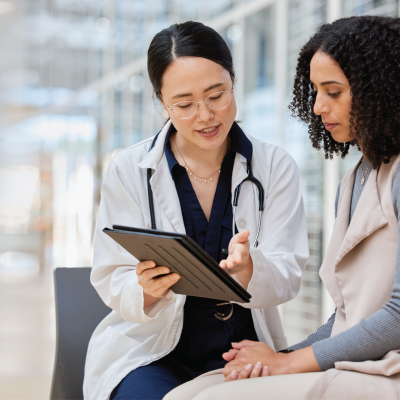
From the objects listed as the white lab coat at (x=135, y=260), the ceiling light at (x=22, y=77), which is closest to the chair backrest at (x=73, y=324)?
the white lab coat at (x=135, y=260)

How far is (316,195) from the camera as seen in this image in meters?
3.08

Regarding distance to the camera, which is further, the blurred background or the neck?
the blurred background

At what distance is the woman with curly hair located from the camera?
0.94m

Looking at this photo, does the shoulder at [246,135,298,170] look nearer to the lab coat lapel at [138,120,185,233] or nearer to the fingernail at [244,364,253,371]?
the lab coat lapel at [138,120,185,233]

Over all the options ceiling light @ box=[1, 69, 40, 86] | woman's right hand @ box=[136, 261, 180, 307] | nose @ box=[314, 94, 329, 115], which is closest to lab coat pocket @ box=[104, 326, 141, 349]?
woman's right hand @ box=[136, 261, 180, 307]

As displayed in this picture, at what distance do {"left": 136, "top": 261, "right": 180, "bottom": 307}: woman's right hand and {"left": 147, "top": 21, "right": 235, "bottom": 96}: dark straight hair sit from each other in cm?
63

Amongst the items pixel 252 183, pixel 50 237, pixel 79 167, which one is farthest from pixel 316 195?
pixel 50 237

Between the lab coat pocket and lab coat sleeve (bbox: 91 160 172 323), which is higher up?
lab coat sleeve (bbox: 91 160 172 323)

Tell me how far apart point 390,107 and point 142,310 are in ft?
2.59

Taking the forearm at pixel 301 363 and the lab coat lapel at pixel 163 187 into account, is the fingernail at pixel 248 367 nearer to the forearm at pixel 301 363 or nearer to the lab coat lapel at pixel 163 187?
the forearm at pixel 301 363

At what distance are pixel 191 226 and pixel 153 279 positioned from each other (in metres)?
0.32

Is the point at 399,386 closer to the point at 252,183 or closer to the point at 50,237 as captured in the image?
the point at 252,183

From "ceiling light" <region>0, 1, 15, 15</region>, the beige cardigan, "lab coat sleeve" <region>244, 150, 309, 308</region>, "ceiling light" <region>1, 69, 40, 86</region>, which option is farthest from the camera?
"ceiling light" <region>1, 69, 40, 86</region>

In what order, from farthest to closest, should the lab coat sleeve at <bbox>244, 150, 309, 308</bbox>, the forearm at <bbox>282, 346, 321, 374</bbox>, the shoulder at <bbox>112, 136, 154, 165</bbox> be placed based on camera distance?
the shoulder at <bbox>112, 136, 154, 165</bbox>, the lab coat sleeve at <bbox>244, 150, 309, 308</bbox>, the forearm at <bbox>282, 346, 321, 374</bbox>
